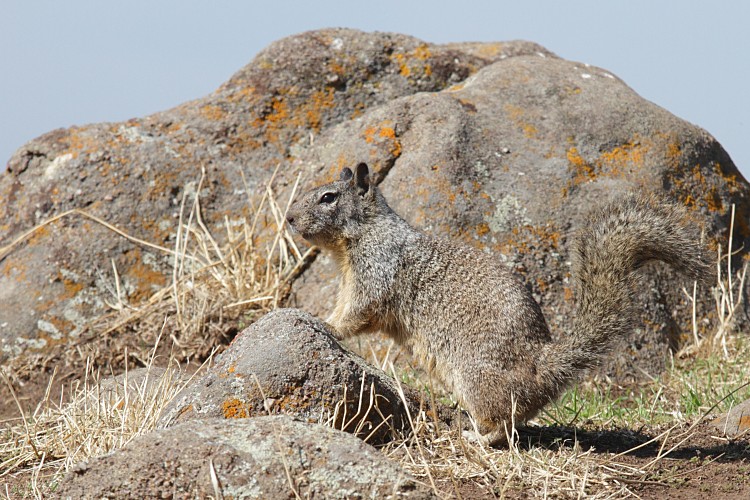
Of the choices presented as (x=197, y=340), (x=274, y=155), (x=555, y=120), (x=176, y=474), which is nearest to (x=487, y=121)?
(x=555, y=120)

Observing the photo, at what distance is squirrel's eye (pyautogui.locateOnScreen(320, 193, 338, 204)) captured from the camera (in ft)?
18.7

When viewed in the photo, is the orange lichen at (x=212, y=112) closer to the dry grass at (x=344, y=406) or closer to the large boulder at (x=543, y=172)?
the dry grass at (x=344, y=406)

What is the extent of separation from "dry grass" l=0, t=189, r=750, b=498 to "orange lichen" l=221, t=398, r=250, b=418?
0.46m

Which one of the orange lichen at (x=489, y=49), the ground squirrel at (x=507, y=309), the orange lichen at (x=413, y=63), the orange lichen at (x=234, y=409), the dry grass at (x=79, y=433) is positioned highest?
the orange lichen at (x=489, y=49)

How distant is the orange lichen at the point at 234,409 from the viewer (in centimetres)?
424

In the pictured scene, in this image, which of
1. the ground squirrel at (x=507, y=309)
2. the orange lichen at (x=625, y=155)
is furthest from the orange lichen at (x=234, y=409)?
the orange lichen at (x=625, y=155)

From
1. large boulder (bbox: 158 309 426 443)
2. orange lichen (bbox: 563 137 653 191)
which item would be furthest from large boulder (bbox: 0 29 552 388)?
large boulder (bbox: 158 309 426 443)

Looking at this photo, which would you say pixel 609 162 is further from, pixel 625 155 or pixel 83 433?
pixel 83 433

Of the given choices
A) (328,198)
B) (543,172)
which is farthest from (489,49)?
(328,198)

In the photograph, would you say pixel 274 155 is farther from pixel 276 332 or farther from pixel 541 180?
pixel 276 332

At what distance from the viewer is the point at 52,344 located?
7.88 m

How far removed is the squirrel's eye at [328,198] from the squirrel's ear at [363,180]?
7.4 inches

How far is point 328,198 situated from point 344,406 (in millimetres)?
1858

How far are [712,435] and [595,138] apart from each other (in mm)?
3758
